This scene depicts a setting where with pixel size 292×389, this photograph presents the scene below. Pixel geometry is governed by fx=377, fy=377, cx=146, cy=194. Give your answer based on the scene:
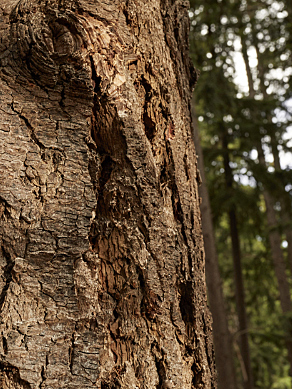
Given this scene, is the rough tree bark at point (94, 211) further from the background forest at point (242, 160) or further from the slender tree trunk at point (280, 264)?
the slender tree trunk at point (280, 264)

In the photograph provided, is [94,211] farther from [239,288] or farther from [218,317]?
[239,288]

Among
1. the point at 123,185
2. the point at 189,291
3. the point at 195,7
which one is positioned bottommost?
the point at 189,291

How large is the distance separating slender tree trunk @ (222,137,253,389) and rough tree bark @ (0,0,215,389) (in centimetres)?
674

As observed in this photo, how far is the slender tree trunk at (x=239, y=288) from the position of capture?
25.7ft

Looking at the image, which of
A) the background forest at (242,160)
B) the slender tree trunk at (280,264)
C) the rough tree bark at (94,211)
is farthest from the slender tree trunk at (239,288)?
the rough tree bark at (94,211)

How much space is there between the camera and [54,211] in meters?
1.13

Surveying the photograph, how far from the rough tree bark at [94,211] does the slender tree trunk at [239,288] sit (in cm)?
674

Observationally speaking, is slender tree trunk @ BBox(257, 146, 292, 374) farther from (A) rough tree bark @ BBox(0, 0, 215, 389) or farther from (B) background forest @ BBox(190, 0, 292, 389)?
(A) rough tree bark @ BBox(0, 0, 215, 389)

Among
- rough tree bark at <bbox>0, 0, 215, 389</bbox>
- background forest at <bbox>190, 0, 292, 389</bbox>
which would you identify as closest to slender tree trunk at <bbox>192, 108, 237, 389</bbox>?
background forest at <bbox>190, 0, 292, 389</bbox>

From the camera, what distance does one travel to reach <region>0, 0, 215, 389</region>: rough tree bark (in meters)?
1.04

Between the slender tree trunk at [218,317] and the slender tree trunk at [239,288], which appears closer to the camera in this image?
the slender tree trunk at [218,317]

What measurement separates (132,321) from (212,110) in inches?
291

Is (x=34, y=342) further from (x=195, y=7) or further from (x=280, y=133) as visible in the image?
(x=280, y=133)

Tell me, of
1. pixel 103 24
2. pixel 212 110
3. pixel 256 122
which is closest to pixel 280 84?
pixel 256 122
